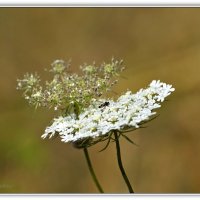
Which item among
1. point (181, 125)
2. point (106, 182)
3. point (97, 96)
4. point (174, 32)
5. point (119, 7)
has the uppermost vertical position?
point (119, 7)

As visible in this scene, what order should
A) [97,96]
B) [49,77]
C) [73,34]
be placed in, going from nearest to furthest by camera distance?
[97,96] → [49,77] → [73,34]

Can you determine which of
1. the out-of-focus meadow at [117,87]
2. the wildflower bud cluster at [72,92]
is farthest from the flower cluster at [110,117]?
the out-of-focus meadow at [117,87]

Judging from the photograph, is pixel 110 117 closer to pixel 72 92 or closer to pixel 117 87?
pixel 72 92

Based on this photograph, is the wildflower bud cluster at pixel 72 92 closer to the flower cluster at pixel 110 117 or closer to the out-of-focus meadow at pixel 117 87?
the flower cluster at pixel 110 117

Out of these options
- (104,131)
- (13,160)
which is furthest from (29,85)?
(13,160)

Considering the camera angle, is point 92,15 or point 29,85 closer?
point 29,85

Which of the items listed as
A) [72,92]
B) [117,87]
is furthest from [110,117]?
[117,87]

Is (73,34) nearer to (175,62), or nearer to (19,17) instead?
(19,17)
